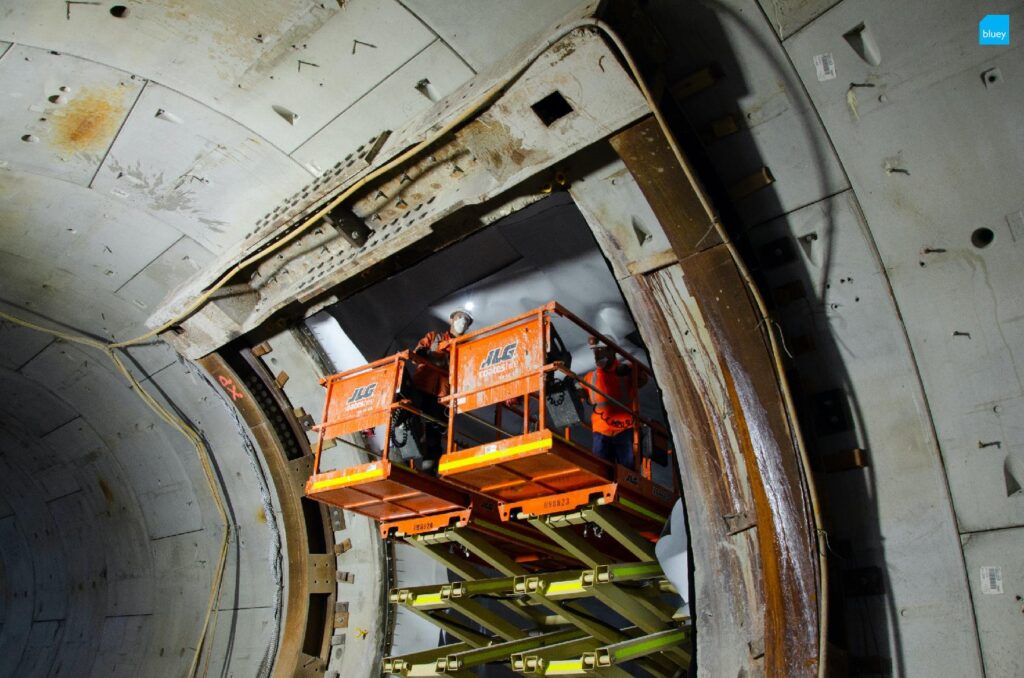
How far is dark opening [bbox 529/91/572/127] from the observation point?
4352mm

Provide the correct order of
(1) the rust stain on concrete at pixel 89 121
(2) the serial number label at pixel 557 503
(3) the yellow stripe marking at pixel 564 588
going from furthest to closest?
1. (2) the serial number label at pixel 557 503
2. (3) the yellow stripe marking at pixel 564 588
3. (1) the rust stain on concrete at pixel 89 121

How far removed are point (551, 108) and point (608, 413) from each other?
2.72 m

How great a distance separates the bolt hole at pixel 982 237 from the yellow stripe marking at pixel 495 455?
8.55ft

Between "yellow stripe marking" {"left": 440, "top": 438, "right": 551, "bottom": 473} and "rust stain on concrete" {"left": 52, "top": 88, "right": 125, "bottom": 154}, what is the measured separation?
335 cm

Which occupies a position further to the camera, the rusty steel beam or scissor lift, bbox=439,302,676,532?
scissor lift, bbox=439,302,676,532

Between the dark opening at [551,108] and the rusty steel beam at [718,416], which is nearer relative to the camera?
the rusty steel beam at [718,416]

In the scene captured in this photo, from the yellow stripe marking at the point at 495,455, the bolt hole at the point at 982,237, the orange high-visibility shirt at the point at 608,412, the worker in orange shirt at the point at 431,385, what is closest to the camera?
the bolt hole at the point at 982,237

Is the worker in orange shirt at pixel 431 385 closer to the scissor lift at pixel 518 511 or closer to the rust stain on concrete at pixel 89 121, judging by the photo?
the scissor lift at pixel 518 511

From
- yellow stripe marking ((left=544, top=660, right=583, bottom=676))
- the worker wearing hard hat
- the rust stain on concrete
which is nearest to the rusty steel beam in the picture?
yellow stripe marking ((left=544, top=660, right=583, bottom=676))

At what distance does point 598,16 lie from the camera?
3.90 m

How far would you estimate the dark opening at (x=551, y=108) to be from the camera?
4352 mm

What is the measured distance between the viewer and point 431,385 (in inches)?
269

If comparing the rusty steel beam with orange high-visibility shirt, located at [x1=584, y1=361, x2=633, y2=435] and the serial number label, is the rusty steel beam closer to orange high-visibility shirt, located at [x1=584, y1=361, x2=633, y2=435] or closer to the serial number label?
the serial number label

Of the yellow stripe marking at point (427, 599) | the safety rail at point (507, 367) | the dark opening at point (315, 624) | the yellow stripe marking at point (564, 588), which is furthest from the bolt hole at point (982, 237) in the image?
the dark opening at point (315, 624)
